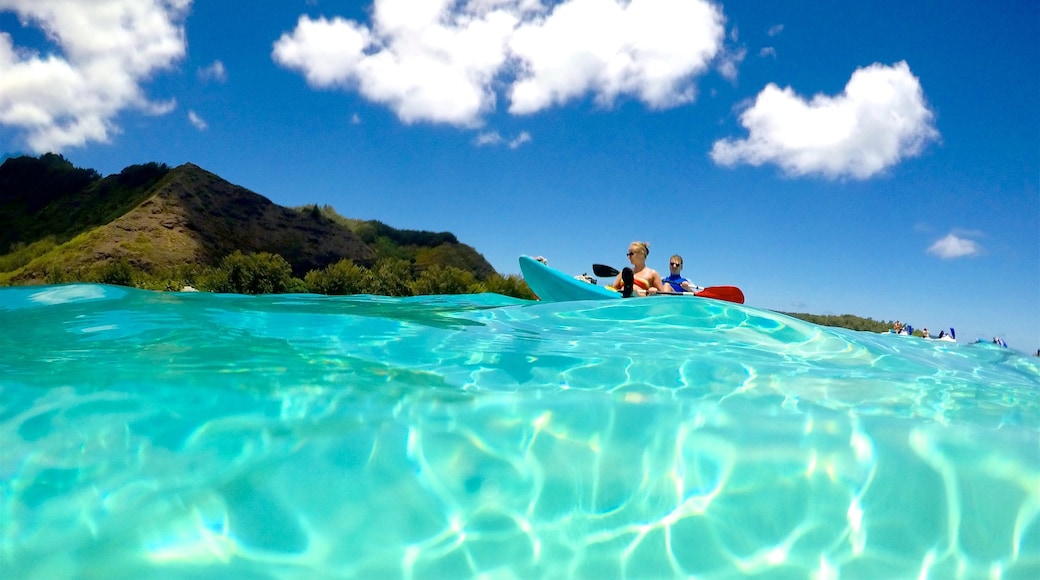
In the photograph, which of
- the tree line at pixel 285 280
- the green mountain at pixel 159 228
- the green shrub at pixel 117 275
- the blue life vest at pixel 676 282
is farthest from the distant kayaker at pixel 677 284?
the green mountain at pixel 159 228

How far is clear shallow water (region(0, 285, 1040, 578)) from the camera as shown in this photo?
170 centimetres

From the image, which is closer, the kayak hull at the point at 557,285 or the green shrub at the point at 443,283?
the kayak hull at the point at 557,285

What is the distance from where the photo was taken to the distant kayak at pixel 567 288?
22.4 ft

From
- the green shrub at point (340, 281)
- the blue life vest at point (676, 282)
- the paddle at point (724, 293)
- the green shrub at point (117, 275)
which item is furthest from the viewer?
the green shrub at point (340, 281)

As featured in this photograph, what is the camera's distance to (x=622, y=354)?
142 inches

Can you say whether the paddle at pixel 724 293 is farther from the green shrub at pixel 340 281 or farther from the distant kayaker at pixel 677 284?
the green shrub at pixel 340 281

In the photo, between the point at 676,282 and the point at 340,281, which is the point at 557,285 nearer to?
the point at 676,282

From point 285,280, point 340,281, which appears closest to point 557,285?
point 340,281

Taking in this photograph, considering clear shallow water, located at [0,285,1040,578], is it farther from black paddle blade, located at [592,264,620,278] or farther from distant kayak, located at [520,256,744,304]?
black paddle blade, located at [592,264,620,278]

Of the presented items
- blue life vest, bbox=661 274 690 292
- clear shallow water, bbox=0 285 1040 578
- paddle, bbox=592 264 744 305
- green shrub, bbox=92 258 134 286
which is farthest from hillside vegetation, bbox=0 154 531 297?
clear shallow water, bbox=0 285 1040 578

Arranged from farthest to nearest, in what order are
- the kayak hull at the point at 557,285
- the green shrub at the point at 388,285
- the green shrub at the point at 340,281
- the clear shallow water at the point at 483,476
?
the green shrub at the point at 388,285
the green shrub at the point at 340,281
the kayak hull at the point at 557,285
the clear shallow water at the point at 483,476

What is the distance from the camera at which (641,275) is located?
309 inches

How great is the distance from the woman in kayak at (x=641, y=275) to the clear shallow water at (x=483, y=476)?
15.2 feet

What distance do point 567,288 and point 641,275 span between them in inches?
46.7
